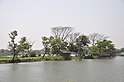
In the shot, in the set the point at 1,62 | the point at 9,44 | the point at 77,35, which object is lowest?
the point at 1,62

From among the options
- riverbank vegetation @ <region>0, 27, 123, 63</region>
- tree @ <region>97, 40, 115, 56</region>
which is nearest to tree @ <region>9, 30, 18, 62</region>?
riverbank vegetation @ <region>0, 27, 123, 63</region>

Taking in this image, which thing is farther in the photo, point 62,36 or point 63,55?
point 62,36

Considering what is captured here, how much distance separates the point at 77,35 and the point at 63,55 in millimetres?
12822

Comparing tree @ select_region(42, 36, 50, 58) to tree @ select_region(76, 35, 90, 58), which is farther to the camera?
tree @ select_region(76, 35, 90, 58)

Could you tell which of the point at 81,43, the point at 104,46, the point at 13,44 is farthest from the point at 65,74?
the point at 104,46

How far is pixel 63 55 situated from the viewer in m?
59.3

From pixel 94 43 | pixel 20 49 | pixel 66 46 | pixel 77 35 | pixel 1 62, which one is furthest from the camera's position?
pixel 94 43

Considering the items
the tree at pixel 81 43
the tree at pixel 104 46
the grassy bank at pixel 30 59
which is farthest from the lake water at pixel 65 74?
the tree at pixel 104 46

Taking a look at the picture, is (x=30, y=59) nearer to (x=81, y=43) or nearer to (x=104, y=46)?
(x=81, y=43)

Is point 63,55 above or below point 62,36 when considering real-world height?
below

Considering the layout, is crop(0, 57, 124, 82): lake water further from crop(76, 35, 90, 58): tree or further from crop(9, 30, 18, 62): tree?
crop(76, 35, 90, 58): tree

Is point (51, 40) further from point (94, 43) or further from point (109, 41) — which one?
point (109, 41)

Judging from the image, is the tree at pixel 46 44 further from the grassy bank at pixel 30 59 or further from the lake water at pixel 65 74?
the lake water at pixel 65 74

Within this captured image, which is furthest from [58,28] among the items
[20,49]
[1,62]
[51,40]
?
[1,62]
